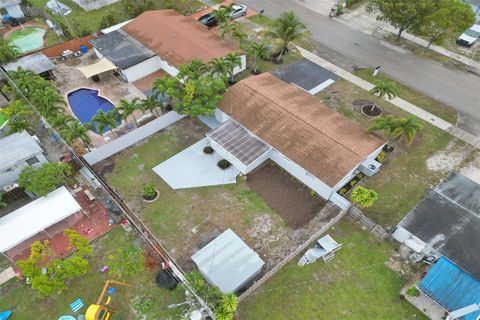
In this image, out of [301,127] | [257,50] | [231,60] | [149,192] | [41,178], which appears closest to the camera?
[41,178]

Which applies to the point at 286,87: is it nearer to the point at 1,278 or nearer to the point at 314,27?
the point at 314,27

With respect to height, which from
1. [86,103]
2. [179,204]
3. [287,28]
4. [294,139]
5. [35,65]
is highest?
[287,28]

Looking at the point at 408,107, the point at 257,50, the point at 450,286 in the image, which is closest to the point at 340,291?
the point at 450,286

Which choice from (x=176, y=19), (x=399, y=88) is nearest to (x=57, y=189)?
(x=176, y=19)

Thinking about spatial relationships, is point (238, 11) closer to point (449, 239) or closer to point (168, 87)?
point (168, 87)

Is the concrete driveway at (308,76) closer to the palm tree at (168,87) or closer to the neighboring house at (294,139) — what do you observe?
the neighboring house at (294,139)

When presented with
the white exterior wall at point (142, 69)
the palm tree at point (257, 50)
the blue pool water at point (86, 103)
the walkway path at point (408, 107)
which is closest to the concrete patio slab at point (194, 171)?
the blue pool water at point (86, 103)
